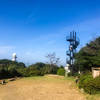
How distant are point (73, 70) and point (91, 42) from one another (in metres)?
5.60

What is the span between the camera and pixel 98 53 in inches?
465

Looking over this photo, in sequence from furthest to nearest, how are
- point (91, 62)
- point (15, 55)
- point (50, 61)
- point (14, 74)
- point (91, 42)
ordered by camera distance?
point (15, 55) → point (50, 61) → point (14, 74) → point (91, 42) → point (91, 62)

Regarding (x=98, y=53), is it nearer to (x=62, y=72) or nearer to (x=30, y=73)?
(x=62, y=72)

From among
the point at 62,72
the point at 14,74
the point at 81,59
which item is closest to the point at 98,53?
the point at 81,59

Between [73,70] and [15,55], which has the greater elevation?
A: [15,55]

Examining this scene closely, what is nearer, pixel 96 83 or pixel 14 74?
pixel 96 83

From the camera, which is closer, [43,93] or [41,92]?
[43,93]

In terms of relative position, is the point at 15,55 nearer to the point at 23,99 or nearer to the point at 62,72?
the point at 62,72

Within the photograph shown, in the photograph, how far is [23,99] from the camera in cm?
524

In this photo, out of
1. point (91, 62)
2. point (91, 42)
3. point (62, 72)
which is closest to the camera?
point (91, 62)

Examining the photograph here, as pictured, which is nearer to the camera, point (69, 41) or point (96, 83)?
point (96, 83)

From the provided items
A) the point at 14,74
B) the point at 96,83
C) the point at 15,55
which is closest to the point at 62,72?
the point at 14,74

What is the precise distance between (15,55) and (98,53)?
2499cm

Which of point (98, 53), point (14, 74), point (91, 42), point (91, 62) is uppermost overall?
point (91, 42)
